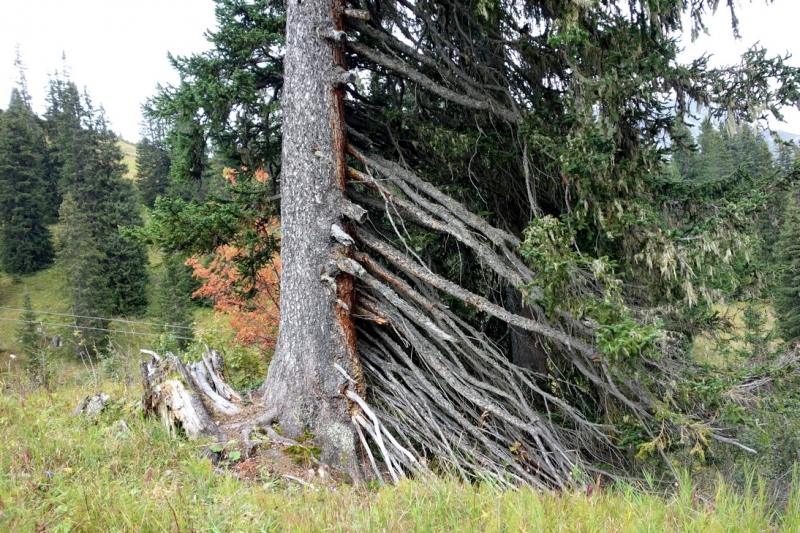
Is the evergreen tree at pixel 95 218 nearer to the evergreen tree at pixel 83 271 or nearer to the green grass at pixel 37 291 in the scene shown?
the evergreen tree at pixel 83 271

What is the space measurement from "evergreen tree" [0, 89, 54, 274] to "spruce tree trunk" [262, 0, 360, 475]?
1849 inches

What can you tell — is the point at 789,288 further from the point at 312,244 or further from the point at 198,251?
the point at 198,251

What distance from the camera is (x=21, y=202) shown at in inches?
1602

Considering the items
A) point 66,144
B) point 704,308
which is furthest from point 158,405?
point 66,144

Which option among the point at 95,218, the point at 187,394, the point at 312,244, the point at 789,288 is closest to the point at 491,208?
the point at 312,244

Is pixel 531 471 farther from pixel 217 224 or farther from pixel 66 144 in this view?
pixel 66 144

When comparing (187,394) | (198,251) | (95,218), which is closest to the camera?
(187,394)

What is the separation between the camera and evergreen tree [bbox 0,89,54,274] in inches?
1578

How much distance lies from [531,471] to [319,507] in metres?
2.68

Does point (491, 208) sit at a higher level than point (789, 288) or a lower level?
higher

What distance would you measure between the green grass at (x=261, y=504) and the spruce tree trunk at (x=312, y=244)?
1217mm

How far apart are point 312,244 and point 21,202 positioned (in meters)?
48.4

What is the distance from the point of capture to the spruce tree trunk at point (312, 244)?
16.5 feet

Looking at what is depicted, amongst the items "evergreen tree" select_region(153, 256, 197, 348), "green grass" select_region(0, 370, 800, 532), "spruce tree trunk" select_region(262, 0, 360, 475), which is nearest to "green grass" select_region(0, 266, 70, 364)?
"evergreen tree" select_region(153, 256, 197, 348)
